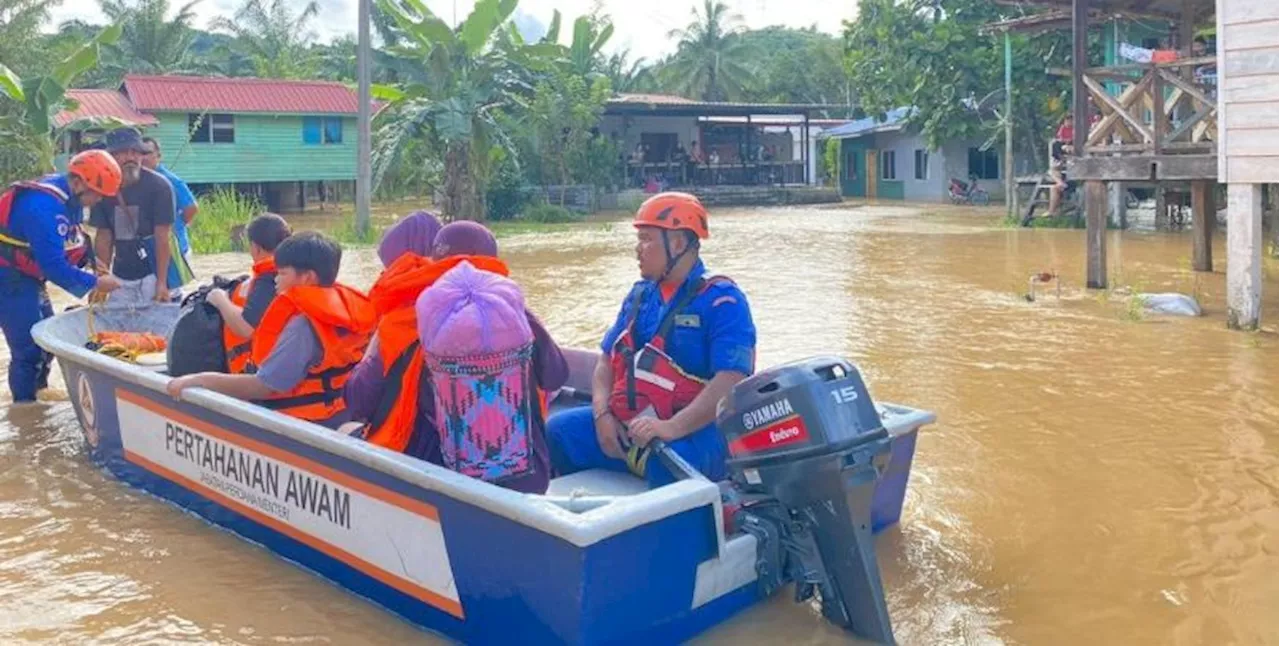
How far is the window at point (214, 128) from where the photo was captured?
1192 inches

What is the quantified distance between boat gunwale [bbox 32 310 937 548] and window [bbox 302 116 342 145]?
28.8 m

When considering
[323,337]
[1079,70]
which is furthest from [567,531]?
[1079,70]

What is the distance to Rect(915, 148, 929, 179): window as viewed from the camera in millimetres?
36281

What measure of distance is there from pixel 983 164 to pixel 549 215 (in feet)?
44.0

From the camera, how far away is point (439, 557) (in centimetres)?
395

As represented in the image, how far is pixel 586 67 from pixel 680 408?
30924 millimetres

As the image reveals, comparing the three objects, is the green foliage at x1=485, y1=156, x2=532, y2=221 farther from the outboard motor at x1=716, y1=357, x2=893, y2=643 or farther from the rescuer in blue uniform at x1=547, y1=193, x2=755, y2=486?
Answer: the outboard motor at x1=716, y1=357, x2=893, y2=643

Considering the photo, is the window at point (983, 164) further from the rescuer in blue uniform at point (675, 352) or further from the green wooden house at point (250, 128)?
the rescuer in blue uniform at point (675, 352)

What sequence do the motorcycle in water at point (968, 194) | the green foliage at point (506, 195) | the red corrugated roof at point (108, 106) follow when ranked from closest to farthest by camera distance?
the green foliage at point (506, 195) → the red corrugated roof at point (108, 106) → the motorcycle in water at point (968, 194)

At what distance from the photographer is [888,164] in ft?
127

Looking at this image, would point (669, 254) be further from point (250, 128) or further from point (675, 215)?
point (250, 128)

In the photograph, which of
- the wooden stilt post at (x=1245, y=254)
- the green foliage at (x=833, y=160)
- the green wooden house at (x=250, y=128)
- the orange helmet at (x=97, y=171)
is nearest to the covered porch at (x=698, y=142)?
the green foliage at (x=833, y=160)

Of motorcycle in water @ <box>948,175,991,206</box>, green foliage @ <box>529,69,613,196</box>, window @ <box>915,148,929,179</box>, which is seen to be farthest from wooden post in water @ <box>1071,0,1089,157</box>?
window @ <box>915,148,929,179</box>

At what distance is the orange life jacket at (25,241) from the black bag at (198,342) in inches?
80.8
